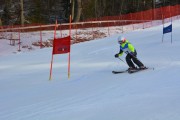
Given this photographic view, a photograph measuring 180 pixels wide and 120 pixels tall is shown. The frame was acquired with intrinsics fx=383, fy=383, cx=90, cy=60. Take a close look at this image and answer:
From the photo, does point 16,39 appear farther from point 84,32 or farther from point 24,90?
point 24,90

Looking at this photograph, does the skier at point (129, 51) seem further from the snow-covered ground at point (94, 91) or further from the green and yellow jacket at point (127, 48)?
the snow-covered ground at point (94, 91)

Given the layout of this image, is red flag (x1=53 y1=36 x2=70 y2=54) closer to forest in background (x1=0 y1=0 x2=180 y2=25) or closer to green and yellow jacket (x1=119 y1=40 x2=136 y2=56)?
green and yellow jacket (x1=119 y1=40 x2=136 y2=56)

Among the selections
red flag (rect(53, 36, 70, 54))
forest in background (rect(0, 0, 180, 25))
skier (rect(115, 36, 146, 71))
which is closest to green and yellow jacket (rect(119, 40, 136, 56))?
skier (rect(115, 36, 146, 71))

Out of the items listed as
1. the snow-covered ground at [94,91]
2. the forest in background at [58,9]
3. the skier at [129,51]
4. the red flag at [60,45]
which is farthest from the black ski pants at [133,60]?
the forest in background at [58,9]

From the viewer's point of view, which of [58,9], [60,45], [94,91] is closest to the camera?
[94,91]

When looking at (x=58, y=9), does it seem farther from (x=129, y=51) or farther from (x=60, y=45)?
(x=129, y=51)

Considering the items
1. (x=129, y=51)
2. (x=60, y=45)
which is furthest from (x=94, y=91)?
(x=60, y=45)

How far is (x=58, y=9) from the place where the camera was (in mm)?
70500

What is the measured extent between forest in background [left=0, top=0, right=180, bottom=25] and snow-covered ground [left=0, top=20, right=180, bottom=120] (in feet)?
127

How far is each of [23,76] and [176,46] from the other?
902 cm

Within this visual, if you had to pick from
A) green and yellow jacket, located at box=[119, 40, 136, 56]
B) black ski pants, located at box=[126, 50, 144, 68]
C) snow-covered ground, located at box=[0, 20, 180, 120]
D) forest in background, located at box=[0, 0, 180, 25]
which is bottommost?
snow-covered ground, located at box=[0, 20, 180, 120]

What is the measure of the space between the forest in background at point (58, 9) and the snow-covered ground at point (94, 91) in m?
38.8

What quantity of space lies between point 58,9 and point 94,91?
60.7 metres

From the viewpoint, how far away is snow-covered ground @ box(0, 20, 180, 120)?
798 cm
